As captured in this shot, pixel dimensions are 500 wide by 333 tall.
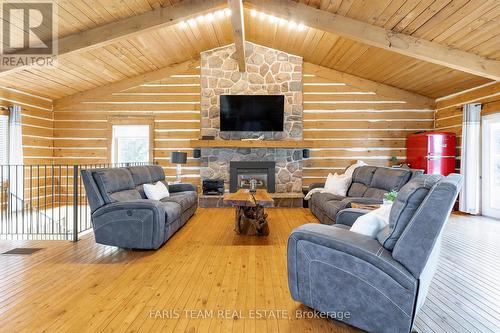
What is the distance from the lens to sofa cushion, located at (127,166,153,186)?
4.29 m

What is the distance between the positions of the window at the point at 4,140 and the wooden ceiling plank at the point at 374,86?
21.4 feet

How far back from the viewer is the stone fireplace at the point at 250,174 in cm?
647

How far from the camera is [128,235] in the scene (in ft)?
10.7

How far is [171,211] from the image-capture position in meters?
3.65

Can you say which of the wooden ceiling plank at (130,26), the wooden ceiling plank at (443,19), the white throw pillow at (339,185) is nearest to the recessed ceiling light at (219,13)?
the wooden ceiling plank at (130,26)

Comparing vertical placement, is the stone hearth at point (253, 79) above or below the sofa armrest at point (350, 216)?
above

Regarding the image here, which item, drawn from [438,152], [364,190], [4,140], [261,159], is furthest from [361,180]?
[4,140]

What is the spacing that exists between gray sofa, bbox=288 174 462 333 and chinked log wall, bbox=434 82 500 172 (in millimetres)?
4686

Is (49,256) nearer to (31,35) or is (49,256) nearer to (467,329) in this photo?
(31,35)

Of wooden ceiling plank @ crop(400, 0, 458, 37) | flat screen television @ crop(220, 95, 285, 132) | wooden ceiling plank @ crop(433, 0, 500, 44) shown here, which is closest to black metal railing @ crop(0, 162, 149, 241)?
flat screen television @ crop(220, 95, 285, 132)

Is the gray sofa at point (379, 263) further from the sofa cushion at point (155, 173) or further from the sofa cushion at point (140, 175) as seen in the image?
the sofa cushion at point (155, 173)

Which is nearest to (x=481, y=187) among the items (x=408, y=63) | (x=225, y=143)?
(x=408, y=63)

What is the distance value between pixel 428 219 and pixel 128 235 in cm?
300

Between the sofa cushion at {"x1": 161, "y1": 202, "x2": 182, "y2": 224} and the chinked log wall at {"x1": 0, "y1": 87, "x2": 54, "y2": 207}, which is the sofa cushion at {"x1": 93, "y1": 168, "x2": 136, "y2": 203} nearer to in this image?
the sofa cushion at {"x1": 161, "y1": 202, "x2": 182, "y2": 224}
